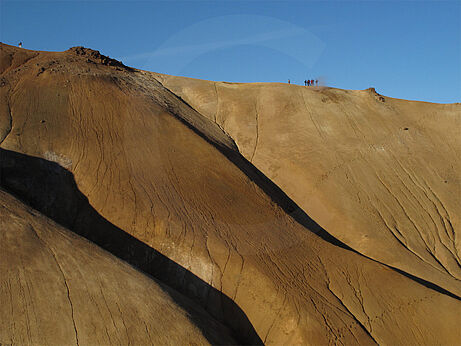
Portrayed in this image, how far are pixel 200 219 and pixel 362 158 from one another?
11.4 metres

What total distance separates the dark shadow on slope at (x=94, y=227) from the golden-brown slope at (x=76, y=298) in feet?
2.55

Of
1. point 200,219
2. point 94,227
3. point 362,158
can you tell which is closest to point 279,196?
point 362,158

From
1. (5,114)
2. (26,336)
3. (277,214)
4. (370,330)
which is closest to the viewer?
(26,336)

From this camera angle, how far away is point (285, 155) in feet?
67.4

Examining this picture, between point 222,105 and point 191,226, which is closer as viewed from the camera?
point 191,226

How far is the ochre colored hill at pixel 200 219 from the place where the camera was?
11203 millimetres

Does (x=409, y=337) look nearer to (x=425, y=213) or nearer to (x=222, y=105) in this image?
(x=425, y=213)

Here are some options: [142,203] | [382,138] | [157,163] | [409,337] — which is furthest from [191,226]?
[382,138]

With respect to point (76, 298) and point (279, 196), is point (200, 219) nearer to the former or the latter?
point (76, 298)

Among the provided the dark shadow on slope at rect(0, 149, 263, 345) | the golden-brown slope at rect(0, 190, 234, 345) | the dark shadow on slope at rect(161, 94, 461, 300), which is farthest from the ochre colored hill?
the golden-brown slope at rect(0, 190, 234, 345)

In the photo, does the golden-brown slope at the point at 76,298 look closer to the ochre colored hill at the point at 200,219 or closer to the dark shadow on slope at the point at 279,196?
the ochre colored hill at the point at 200,219

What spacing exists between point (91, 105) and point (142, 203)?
6.03 meters

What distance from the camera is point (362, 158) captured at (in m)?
21.2

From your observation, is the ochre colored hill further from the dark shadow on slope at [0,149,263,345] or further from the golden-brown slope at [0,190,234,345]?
the golden-brown slope at [0,190,234,345]
